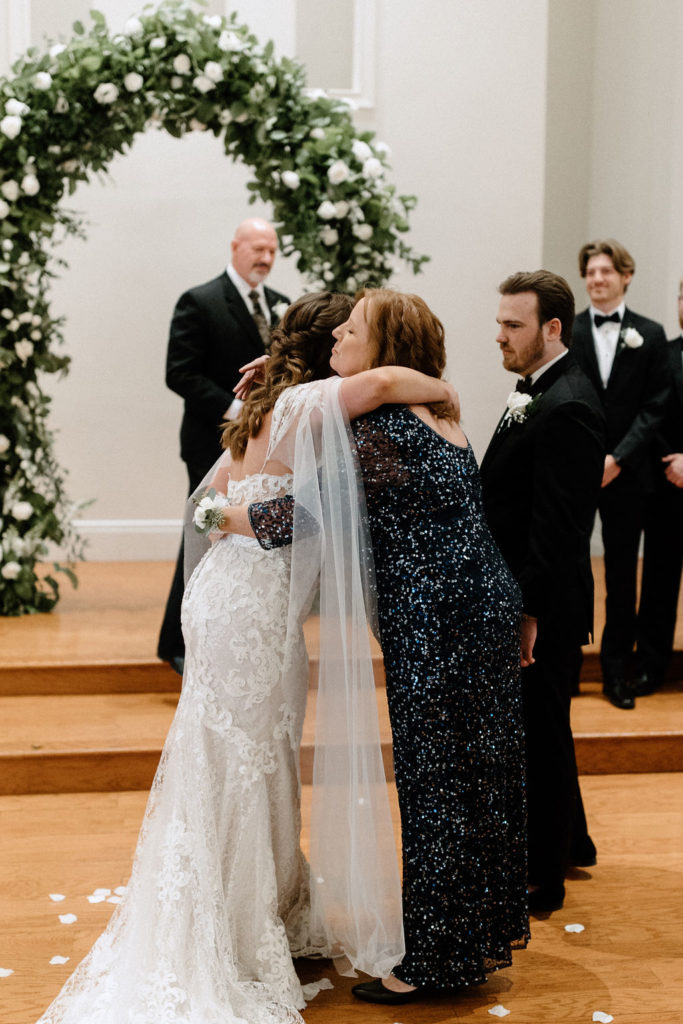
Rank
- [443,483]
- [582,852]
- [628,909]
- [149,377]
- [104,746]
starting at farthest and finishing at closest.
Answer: [149,377]
[104,746]
[582,852]
[628,909]
[443,483]

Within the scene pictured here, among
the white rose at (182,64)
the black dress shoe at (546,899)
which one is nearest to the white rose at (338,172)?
the white rose at (182,64)

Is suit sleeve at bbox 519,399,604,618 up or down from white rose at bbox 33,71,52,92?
down

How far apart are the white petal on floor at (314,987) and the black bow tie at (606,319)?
324 cm

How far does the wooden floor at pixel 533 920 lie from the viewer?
290 centimetres

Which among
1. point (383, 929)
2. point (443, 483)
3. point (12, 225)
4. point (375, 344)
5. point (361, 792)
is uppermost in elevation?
point (12, 225)

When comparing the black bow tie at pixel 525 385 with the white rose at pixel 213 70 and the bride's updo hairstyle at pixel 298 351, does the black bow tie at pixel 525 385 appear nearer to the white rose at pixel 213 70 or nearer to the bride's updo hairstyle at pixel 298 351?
the bride's updo hairstyle at pixel 298 351

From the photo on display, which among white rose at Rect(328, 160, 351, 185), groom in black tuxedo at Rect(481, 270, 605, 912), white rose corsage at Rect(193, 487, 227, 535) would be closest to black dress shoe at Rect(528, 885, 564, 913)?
groom in black tuxedo at Rect(481, 270, 605, 912)

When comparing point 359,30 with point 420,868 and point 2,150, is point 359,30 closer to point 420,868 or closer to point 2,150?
point 2,150

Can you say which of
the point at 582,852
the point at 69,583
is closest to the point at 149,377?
the point at 69,583

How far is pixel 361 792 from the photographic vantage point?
281cm

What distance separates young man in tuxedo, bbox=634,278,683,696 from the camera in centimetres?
517

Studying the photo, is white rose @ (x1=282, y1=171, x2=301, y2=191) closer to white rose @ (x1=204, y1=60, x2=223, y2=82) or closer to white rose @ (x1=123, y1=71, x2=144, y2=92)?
white rose @ (x1=204, y1=60, x2=223, y2=82)

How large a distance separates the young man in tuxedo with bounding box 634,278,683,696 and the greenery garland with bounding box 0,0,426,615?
1421 millimetres

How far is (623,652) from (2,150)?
11.7ft
